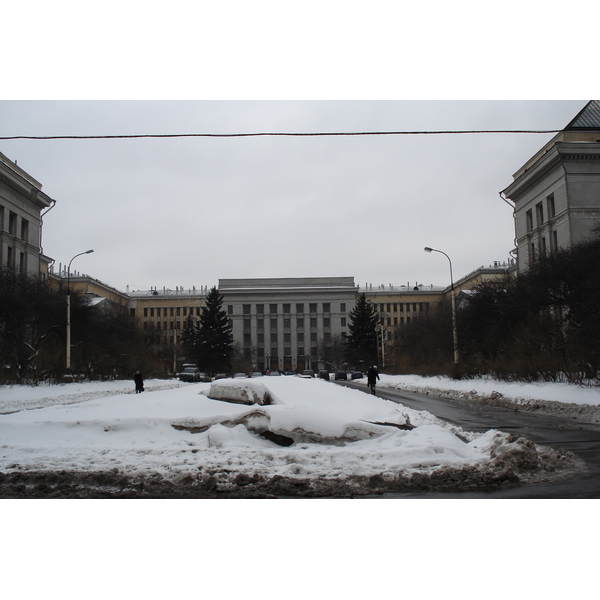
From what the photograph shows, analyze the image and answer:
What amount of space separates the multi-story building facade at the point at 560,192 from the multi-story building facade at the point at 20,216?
16.5m

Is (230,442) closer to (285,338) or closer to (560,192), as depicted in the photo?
(560,192)

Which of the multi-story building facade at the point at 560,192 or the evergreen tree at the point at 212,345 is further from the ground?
the multi-story building facade at the point at 560,192

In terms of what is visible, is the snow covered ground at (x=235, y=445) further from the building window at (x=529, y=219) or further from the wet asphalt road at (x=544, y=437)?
the building window at (x=529, y=219)

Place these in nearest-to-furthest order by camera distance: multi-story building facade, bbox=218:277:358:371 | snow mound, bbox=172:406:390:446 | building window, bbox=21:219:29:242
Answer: snow mound, bbox=172:406:390:446
building window, bbox=21:219:29:242
multi-story building facade, bbox=218:277:358:371

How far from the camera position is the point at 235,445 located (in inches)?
415

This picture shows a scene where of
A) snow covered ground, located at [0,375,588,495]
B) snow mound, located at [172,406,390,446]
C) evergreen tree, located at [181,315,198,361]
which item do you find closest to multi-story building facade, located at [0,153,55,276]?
snow covered ground, located at [0,375,588,495]

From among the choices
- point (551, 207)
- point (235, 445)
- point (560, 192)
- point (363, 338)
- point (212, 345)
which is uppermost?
point (551, 207)

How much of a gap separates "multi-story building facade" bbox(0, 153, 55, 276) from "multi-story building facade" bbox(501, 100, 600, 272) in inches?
649

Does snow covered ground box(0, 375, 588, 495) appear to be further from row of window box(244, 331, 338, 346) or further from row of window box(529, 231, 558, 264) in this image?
row of window box(244, 331, 338, 346)

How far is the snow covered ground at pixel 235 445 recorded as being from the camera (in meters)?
8.96

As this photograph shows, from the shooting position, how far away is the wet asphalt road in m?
7.55

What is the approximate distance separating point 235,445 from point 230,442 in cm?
14

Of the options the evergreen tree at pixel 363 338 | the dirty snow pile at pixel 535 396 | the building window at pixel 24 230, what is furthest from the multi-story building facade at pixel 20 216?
the evergreen tree at pixel 363 338

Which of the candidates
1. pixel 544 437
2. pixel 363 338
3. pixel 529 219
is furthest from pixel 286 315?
pixel 544 437
